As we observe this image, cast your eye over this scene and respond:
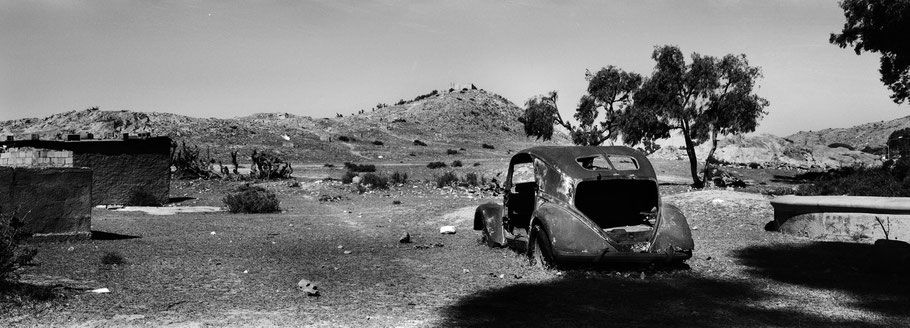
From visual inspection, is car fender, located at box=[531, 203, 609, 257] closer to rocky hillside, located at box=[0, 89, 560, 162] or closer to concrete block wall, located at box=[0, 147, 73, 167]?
concrete block wall, located at box=[0, 147, 73, 167]

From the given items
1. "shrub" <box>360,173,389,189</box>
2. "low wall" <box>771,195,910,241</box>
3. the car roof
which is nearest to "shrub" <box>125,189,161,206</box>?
"shrub" <box>360,173,389,189</box>

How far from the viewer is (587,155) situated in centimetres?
905

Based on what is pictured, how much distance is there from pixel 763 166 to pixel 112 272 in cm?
4082

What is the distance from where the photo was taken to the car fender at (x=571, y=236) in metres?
8.25

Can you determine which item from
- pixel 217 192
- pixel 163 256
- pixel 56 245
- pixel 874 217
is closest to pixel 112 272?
pixel 163 256

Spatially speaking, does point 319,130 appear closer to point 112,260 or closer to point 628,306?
point 112,260

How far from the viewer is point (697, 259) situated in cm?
982

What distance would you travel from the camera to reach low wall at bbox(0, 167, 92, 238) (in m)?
10.5

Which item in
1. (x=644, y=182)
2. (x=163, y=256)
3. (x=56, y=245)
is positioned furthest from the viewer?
(x=56, y=245)

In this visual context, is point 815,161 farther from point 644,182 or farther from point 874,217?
point 644,182

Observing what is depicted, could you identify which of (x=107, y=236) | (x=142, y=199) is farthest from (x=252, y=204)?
(x=107, y=236)

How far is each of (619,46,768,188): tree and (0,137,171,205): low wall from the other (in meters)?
17.9

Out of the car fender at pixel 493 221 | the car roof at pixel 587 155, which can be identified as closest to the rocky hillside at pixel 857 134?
the car fender at pixel 493 221

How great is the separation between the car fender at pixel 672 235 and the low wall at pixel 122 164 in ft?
52.2
